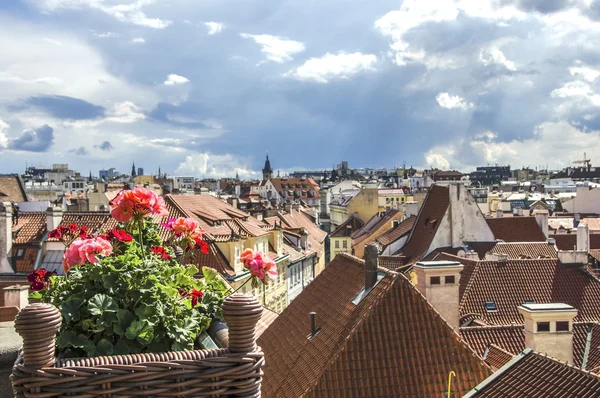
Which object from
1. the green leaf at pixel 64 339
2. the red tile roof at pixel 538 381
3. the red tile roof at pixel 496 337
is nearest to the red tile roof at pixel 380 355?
the red tile roof at pixel 538 381

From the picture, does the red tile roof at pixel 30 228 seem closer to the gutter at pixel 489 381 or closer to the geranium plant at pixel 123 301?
the gutter at pixel 489 381

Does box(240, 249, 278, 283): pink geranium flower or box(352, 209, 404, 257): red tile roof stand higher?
box(240, 249, 278, 283): pink geranium flower

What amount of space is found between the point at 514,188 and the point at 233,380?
4590 inches

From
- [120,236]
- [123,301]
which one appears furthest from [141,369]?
[120,236]

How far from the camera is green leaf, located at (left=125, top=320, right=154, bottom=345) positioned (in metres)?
3.51

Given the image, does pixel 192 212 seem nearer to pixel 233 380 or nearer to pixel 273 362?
pixel 273 362

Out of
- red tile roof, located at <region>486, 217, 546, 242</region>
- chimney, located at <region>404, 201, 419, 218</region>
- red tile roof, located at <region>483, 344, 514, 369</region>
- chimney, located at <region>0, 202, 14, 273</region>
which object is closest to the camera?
red tile roof, located at <region>483, 344, 514, 369</region>

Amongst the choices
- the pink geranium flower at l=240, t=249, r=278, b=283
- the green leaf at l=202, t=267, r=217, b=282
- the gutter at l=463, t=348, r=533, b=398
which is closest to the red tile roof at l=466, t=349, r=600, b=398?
the gutter at l=463, t=348, r=533, b=398

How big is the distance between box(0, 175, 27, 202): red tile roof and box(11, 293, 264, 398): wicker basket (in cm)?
5245

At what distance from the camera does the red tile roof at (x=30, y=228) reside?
26531 millimetres

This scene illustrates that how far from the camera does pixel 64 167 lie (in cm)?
15375

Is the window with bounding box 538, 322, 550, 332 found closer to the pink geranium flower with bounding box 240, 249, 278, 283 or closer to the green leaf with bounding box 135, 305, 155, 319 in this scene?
the pink geranium flower with bounding box 240, 249, 278, 283

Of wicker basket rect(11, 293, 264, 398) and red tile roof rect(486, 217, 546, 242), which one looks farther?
red tile roof rect(486, 217, 546, 242)

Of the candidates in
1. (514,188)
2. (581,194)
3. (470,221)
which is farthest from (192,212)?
(514,188)
